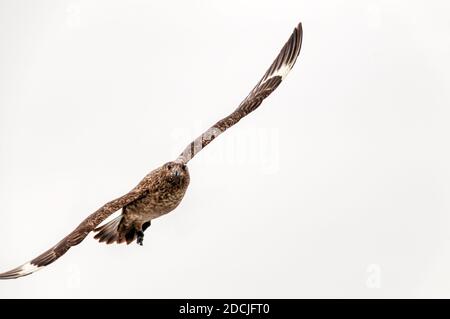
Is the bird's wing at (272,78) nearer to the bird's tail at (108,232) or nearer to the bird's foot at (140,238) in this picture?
the bird's foot at (140,238)

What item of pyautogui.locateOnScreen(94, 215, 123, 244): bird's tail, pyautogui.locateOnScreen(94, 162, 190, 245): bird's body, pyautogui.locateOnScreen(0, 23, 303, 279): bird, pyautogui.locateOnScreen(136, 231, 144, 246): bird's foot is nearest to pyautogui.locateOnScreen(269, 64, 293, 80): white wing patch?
pyautogui.locateOnScreen(0, 23, 303, 279): bird

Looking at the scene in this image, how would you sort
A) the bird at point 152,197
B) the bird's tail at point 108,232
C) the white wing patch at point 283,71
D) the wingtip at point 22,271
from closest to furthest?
1. the bird at point 152,197
2. the wingtip at point 22,271
3. the bird's tail at point 108,232
4. the white wing patch at point 283,71

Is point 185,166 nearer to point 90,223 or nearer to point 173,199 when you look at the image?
point 173,199

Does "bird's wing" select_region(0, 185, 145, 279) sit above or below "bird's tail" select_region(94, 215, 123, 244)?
below

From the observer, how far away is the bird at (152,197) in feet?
22.9

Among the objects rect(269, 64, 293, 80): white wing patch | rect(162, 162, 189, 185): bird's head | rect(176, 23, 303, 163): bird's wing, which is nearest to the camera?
rect(162, 162, 189, 185): bird's head

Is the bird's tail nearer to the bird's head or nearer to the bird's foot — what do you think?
the bird's foot

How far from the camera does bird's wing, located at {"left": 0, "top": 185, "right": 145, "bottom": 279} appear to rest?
269 inches

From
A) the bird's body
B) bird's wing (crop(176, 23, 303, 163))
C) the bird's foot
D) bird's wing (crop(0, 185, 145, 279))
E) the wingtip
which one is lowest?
the wingtip

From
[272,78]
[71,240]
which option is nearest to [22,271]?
[71,240]

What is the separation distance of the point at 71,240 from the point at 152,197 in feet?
4.12

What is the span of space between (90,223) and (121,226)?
157cm

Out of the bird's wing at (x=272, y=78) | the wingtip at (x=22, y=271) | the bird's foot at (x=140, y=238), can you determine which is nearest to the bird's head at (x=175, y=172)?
the bird's wing at (x=272, y=78)

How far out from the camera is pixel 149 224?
8.65 metres
